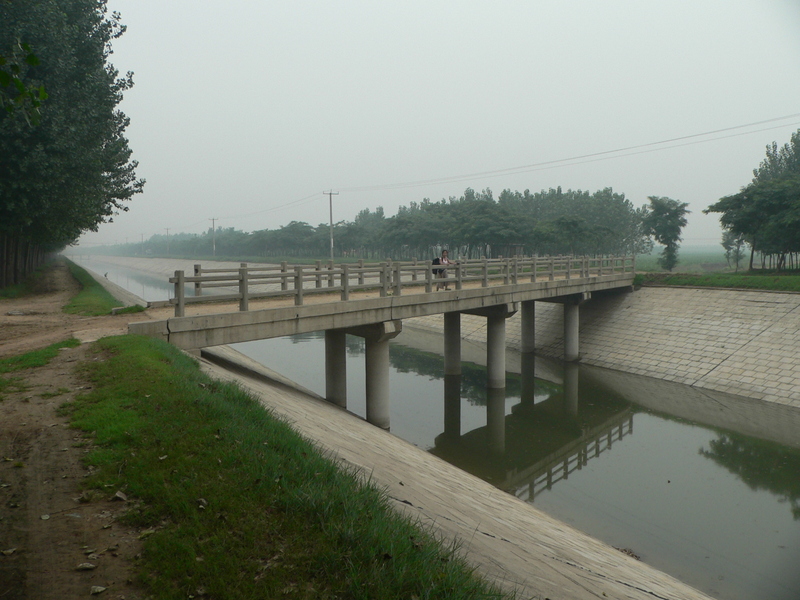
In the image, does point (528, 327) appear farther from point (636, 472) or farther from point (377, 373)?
point (636, 472)

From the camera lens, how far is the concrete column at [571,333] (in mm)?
28453

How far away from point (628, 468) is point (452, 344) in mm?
10038

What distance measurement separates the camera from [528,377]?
84.9 feet

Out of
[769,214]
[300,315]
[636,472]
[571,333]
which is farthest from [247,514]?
[769,214]

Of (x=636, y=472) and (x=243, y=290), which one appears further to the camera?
(x=636, y=472)

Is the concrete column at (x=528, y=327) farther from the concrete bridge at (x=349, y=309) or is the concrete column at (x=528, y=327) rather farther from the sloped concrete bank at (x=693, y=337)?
the concrete bridge at (x=349, y=309)

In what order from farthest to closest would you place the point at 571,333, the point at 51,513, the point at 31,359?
the point at 571,333 → the point at 31,359 → the point at 51,513

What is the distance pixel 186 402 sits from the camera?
7.57 metres

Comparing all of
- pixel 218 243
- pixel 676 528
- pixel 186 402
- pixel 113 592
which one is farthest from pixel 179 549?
pixel 218 243

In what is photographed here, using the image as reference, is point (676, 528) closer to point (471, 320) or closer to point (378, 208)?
point (471, 320)

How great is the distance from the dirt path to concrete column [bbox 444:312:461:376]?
16.1 m

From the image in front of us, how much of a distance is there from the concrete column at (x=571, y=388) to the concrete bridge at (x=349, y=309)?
267 cm

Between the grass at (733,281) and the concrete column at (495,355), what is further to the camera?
the grass at (733,281)

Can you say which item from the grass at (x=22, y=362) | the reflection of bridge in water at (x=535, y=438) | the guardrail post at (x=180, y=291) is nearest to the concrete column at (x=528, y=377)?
the reflection of bridge in water at (x=535, y=438)
